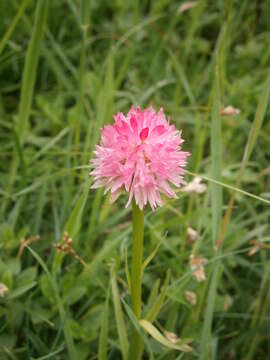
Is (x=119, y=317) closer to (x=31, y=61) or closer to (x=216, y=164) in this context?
(x=216, y=164)

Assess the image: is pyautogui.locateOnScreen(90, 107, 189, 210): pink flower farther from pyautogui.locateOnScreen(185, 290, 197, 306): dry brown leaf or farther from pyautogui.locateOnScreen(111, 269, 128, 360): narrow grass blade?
pyautogui.locateOnScreen(185, 290, 197, 306): dry brown leaf

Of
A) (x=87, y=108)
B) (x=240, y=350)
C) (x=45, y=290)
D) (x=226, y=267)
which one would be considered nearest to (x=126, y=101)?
(x=87, y=108)

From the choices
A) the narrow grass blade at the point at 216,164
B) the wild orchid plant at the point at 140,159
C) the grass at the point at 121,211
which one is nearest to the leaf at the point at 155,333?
the grass at the point at 121,211

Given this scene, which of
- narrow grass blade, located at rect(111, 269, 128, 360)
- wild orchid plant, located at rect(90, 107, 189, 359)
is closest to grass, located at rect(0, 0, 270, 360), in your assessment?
narrow grass blade, located at rect(111, 269, 128, 360)

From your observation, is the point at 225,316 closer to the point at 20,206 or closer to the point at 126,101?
the point at 20,206

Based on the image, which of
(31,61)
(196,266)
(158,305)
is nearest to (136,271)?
(158,305)
